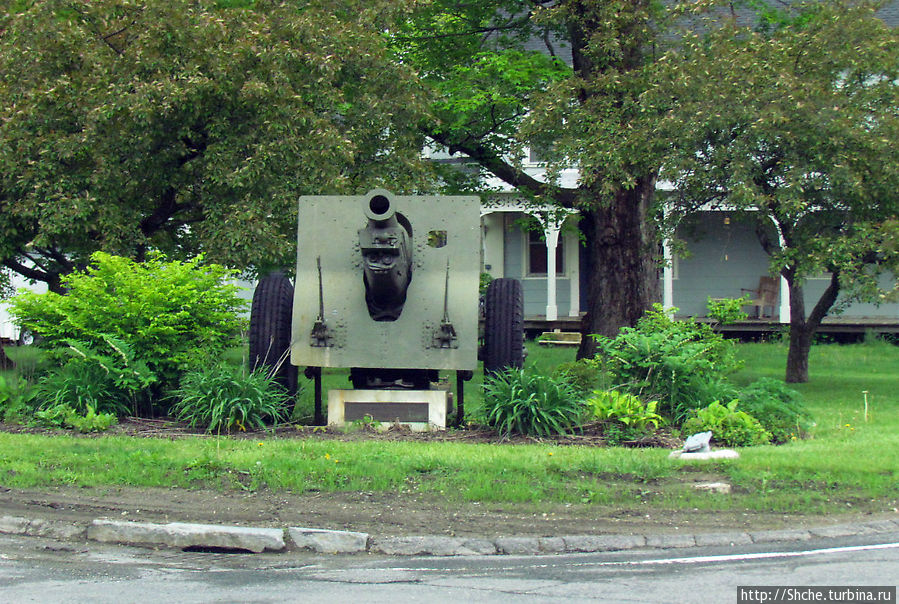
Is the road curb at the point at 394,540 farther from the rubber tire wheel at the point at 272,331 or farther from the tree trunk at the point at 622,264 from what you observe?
the tree trunk at the point at 622,264

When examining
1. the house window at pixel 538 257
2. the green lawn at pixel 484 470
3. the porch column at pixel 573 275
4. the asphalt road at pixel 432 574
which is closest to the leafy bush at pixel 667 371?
the green lawn at pixel 484 470

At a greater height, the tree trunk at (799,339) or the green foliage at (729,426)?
the tree trunk at (799,339)

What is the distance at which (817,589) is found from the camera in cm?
529

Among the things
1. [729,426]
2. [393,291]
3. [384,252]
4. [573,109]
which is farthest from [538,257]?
[729,426]

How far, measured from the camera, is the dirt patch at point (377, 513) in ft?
22.2

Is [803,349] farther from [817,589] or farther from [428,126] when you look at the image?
[817,589]

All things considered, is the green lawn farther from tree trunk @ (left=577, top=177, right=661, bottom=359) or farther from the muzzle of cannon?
tree trunk @ (left=577, top=177, right=661, bottom=359)

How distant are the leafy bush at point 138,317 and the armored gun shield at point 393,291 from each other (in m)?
1.10

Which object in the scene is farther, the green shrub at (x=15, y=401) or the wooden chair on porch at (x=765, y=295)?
the wooden chair on porch at (x=765, y=295)

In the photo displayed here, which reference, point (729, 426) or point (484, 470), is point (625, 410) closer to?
point (729, 426)

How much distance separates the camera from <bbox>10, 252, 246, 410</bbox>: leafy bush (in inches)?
424

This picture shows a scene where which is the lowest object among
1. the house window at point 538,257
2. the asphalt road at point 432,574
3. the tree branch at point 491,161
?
the asphalt road at point 432,574

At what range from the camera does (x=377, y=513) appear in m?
7.05

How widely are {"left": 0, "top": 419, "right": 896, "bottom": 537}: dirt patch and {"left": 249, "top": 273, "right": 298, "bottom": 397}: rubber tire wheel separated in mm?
3497
